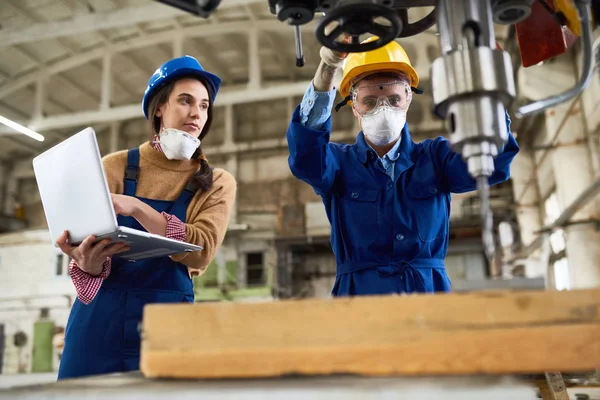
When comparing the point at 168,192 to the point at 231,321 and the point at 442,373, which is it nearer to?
the point at 231,321

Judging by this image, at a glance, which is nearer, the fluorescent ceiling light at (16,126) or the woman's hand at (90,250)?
the woman's hand at (90,250)

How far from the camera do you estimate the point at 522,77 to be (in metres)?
5.59

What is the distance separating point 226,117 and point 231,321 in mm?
9630

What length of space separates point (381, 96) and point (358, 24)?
56 cm

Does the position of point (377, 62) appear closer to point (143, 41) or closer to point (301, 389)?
point (301, 389)

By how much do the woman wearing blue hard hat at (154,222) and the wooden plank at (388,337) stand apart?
0.64 meters

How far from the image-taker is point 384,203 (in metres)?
1.40

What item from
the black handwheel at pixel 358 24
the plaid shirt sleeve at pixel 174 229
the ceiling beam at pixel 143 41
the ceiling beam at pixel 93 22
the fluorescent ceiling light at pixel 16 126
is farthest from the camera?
the ceiling beam at pixel 143 41

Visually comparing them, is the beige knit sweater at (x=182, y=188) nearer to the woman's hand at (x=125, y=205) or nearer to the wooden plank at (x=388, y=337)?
the woman's hand at (x=125, y=205)

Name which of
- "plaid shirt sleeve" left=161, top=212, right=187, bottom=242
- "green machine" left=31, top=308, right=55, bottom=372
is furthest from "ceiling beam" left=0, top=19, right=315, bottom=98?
"plaid shirt sleeve" left=161, top=212, right=187, bottom=242

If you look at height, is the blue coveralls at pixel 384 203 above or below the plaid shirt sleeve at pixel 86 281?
above

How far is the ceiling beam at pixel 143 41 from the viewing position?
7942mm

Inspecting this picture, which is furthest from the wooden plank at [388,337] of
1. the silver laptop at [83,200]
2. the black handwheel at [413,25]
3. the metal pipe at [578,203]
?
the metal pipe at [578,203]

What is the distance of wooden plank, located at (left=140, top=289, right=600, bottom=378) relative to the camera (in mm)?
573
